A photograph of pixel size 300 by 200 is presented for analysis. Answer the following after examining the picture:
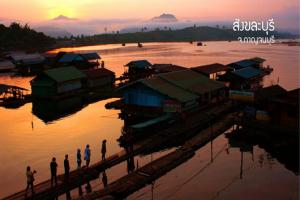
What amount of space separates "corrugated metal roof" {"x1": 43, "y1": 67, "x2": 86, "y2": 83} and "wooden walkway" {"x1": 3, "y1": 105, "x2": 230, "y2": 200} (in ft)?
76.5

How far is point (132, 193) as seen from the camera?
22.2 m

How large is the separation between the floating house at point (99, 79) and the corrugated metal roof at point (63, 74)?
2.21 metres

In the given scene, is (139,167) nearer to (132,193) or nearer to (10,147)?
(132,193)

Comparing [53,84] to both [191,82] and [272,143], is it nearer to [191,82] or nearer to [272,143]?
[191,82]

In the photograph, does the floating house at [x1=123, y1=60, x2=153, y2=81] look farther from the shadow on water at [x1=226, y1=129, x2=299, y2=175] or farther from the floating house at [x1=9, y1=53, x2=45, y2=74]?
the shadow on water at [x1=226, y1=129, x2=299, y2=175]

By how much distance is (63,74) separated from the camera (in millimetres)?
54812

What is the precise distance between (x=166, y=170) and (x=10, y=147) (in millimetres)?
14952

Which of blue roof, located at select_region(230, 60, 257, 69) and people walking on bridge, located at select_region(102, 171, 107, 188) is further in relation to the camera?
blue roof, located at select_region(230, 60, 257, 69)

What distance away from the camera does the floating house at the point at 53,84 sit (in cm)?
5184

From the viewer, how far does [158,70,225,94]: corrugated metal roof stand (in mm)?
41719

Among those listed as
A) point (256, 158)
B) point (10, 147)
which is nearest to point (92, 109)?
point (10, 147)

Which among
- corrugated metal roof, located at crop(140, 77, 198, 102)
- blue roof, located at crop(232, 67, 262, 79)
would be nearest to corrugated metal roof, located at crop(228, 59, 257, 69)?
blue roof, located at crop(232, 67, 262, 79)

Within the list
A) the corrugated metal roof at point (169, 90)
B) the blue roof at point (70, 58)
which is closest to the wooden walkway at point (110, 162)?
the corrugated metal roof at point (169, 90)

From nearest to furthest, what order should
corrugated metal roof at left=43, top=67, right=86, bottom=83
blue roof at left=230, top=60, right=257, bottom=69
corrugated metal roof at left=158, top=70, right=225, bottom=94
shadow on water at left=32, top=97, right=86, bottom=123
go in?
corrugated metal roof at left=158, top=70, right=225, bottom=94 < shadow on water at left=32, top=97, right=86, bottom=123 < corrugated metal roof at left=43, top=67, right=86, bottom=83 < blue roof at left=230, top=60, right=257, bottom=69
